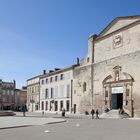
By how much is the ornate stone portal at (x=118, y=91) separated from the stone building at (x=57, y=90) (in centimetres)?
1394

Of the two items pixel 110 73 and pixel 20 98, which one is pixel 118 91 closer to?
pixel 110 73

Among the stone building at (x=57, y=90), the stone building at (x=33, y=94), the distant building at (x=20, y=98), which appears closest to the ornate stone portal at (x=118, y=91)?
the stone building at (x=57, y=90)

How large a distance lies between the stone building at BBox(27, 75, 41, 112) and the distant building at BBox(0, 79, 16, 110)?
11.5 meters

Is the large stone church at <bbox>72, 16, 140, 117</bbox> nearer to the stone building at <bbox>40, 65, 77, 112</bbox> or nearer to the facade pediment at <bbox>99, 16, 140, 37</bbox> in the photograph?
the facade pediment at <bbox>99, 16, 140, 37</bbox>

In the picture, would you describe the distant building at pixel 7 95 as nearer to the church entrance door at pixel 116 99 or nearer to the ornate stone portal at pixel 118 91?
the ornate stone portal at pixel 118 91

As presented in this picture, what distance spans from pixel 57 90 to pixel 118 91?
24.9 m

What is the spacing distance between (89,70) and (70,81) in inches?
347

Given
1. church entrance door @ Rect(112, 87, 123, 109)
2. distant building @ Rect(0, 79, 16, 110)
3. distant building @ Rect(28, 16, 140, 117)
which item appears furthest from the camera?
distant building @ Rect(0, 79, 16, 110)

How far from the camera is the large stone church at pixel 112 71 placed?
4209 cm

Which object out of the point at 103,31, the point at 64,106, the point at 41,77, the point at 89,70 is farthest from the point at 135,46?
the point at 41,77

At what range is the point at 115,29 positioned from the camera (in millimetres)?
48000

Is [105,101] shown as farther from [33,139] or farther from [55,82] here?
[33,139]

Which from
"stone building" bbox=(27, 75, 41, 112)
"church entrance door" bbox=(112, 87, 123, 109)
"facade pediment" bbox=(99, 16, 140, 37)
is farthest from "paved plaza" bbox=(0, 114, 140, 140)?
"stone building" bbox=(27, 75, 41, 112)

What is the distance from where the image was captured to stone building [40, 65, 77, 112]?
2435 inches
